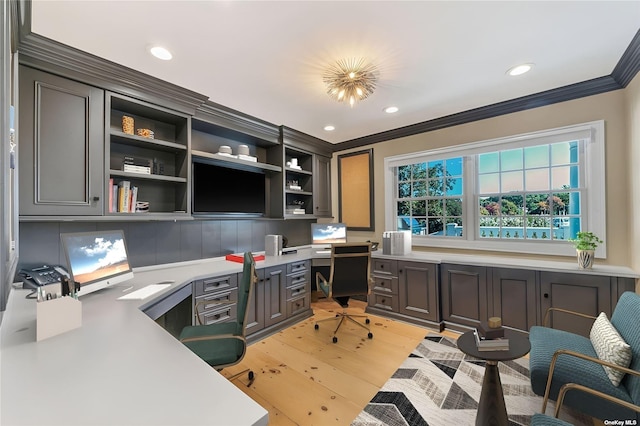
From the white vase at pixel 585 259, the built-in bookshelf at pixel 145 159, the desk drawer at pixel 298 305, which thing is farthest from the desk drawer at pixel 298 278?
the white vase at pixel 585 259

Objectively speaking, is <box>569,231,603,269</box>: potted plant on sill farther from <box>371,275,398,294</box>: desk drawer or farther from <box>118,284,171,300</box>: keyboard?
<box>118,284,171,300</box>: keyboard

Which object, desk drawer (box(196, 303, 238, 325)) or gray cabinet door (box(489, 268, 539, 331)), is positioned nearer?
desk drawer (box(196, 303, 238, 325))

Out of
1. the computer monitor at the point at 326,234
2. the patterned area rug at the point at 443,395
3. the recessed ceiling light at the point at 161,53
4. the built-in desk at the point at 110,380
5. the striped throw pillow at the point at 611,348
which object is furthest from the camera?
the computer monitor at the point at 326,234

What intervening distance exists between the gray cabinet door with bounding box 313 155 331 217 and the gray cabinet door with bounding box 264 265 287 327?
1444 mm

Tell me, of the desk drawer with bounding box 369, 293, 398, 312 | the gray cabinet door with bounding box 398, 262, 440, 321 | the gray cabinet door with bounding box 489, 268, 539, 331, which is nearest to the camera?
the gray cabinet door with bounding box 489, 268, 539, 331

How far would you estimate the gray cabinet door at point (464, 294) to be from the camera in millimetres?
2943

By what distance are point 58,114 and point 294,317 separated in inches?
116

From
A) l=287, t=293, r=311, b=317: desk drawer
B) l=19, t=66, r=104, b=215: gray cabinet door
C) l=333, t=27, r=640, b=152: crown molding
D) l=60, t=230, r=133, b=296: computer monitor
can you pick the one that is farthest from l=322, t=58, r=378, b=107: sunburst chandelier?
l=287, t=293, r=311, b=317: desk drawer

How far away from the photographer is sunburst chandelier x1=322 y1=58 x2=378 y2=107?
7.28 ft

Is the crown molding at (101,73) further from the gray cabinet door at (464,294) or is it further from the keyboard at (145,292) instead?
the gray cabinet door at (464,294)

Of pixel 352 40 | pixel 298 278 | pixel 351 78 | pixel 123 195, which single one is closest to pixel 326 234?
pixel 298 278

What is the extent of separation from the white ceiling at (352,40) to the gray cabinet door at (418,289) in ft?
6.56

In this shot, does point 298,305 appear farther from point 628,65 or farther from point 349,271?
point 628,65

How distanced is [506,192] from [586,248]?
961 mm
